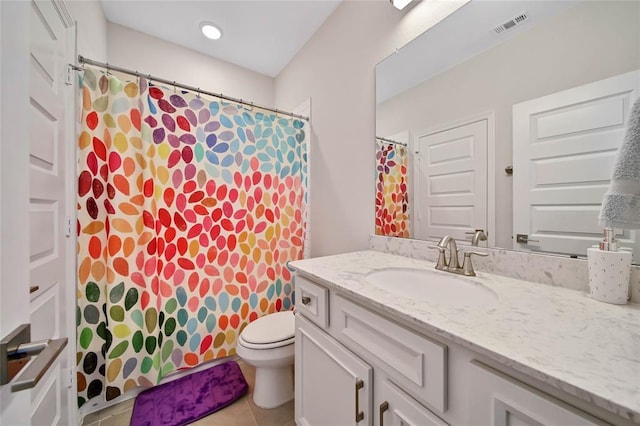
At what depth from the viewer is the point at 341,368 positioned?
0.84 meters

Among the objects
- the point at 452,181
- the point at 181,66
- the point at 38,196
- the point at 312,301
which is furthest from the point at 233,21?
the point at 312,301

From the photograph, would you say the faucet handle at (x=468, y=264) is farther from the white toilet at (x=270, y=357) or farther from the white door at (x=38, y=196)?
the white door at (x=38, y=196)

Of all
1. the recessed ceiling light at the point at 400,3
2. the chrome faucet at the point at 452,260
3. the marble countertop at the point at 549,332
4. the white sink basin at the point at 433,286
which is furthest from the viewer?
the recessed ceiling light at the point at 400,3

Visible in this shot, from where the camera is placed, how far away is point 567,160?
2.58 ft

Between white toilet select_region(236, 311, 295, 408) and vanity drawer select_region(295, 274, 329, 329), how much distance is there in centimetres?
40

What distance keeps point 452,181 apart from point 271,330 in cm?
127

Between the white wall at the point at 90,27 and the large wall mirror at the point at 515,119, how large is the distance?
5.29ft

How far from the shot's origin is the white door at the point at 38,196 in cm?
42

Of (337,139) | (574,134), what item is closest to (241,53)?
(337,139)

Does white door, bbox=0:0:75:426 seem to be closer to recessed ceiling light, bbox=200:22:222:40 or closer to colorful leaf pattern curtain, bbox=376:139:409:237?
recessed ceiling light, bbox=200:22:222:40

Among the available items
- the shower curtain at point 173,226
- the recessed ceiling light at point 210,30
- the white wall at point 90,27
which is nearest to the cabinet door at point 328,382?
the shower curtain at point 173,226

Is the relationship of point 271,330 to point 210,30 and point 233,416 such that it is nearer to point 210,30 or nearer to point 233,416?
point 233,416

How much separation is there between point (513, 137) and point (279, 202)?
57.0 inches

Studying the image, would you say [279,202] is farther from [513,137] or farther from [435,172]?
[513,137]
